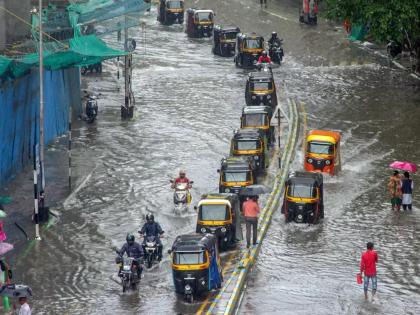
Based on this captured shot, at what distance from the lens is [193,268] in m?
33.5

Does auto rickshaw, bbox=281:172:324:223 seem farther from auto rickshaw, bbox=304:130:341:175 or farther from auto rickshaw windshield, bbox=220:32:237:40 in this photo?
auto rickshaw windshield, bbox=220:32:237:40

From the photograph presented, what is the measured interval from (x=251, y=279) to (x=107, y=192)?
1304cm

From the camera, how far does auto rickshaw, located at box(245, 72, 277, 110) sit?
61875 millimetres

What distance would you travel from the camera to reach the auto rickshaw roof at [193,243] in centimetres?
3372

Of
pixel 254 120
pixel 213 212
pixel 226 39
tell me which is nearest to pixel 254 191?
pixel 213 212

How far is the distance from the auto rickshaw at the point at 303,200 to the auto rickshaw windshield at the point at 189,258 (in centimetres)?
938

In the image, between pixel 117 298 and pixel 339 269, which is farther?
pixel 339 269

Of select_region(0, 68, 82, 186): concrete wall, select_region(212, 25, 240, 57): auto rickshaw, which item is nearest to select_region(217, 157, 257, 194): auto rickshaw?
select_region(0, 68, 82, 186): concrete wall

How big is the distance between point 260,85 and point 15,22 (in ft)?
45.1

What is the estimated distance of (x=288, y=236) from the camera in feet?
135

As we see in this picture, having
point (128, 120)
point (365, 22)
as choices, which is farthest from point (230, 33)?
point (128, 120)

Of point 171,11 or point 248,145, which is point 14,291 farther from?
point 171,11

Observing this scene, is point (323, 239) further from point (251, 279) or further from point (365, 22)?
point (365, 22)

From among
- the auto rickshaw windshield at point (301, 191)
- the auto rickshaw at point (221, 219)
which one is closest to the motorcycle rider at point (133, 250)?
the auto rickshaw at point (221, 219)
